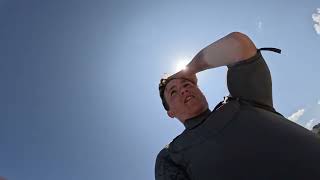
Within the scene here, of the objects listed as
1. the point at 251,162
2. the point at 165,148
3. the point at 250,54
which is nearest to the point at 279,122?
the point at 251,162

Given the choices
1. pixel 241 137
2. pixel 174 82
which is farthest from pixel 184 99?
pixel 241 137

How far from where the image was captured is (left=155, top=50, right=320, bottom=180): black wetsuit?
3213 millimetres

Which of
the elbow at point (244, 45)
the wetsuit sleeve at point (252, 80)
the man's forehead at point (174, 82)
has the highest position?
the man's forehead at point (174, 82)

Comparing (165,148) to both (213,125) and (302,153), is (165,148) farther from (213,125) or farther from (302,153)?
(302,153)

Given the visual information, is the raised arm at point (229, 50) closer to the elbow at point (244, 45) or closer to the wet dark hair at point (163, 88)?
the elbow at point (244, 45)

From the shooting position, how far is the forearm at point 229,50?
387 cm

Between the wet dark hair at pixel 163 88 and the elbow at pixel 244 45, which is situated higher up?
the wet dark hair at pixel 163 88

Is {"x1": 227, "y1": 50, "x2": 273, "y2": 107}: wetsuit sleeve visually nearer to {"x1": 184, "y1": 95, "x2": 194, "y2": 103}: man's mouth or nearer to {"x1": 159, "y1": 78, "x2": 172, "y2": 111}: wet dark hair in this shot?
{"x1": 184, "y1": 95, "x2": 194, "y2": 103}: man's mouth

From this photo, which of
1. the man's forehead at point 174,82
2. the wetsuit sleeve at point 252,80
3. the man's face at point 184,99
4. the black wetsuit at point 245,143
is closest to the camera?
the black wetsuit at point 245,143

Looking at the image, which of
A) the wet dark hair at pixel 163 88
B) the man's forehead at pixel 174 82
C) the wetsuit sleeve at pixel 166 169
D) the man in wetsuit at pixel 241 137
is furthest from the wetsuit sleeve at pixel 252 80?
the wet dark hair at pixel 163 88

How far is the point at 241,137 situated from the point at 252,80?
0.80 meters

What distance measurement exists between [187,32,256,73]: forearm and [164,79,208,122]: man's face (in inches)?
33.2

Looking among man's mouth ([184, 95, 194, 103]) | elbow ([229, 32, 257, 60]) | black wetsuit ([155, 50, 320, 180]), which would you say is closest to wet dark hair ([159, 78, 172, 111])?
man's mouth ([184, 95, 194, 103])

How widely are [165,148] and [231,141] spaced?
873 mm
